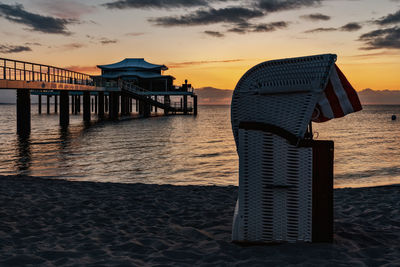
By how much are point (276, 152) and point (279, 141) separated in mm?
128

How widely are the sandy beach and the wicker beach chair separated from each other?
1.12 ft

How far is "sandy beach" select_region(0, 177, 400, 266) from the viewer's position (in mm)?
4117

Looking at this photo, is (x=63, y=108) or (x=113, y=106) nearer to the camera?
(x=63, y=108)

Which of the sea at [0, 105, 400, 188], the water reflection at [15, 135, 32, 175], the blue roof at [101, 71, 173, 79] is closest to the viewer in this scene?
the sea at [0, 105, 400, 188]

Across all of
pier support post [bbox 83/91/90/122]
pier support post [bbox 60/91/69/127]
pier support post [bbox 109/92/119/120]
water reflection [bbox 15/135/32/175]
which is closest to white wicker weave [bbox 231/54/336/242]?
water reflection [bbox 15/135/32/175]

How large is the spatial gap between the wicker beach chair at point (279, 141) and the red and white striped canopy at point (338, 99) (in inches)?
0.4

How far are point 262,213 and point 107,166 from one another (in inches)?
419

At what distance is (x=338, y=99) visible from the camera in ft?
14.0

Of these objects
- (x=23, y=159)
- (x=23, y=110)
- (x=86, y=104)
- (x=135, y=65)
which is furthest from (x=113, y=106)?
(x=23, y=159)

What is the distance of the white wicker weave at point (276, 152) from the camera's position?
13.4 feet

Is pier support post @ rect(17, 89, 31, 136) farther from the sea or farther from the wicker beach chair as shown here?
the wicker beach chair

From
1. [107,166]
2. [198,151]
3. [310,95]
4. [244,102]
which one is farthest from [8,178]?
[198,151]

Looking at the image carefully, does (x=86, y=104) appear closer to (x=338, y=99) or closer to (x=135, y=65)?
(x=135, y=65)

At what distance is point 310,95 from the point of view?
13.3 feet
